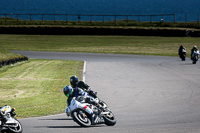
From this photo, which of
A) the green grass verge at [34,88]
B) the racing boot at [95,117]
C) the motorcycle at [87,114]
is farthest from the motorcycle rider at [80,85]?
the green grass verge at [34,88]

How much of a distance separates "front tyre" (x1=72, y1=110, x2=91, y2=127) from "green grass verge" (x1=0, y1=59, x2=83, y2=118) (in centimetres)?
270

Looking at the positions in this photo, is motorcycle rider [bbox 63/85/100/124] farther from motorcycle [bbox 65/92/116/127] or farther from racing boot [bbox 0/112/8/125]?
racing boot [bbox 0/112/8/125]

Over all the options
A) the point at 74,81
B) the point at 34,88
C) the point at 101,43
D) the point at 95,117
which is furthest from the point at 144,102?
the point at 101,43

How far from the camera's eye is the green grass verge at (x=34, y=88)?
1485cm

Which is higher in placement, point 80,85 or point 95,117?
point 80,85

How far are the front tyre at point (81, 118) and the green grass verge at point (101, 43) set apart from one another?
34.4m

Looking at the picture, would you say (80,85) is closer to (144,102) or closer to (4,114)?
(4,114)

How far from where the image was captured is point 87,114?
11.2m

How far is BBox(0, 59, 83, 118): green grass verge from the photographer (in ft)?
48.7

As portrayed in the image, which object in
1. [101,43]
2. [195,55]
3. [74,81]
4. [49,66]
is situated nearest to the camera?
[74,81]

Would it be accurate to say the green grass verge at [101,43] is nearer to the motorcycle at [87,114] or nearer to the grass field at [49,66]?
the grass field at [49,66]

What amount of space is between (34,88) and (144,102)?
654 cm

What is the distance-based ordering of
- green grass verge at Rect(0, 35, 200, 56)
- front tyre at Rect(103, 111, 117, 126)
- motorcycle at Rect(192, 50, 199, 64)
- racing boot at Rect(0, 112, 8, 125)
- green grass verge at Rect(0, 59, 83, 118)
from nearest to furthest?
racing boot at Rect(0, 112, 8, 125)
front tyre at Rect(103, 111, 117, 126)
green grass verge at Rect(0, 59, 83, 118)
motorcycle at Rect(192, 50, 199, 64)
green grass verge at Rect(0, 35, 200, 56)

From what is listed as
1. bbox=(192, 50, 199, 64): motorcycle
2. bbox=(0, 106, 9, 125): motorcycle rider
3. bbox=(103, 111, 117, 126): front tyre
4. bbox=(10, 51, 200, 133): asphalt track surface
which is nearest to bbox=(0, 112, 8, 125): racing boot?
bbox=(0, 106, 9, 125): motorcycle rider
